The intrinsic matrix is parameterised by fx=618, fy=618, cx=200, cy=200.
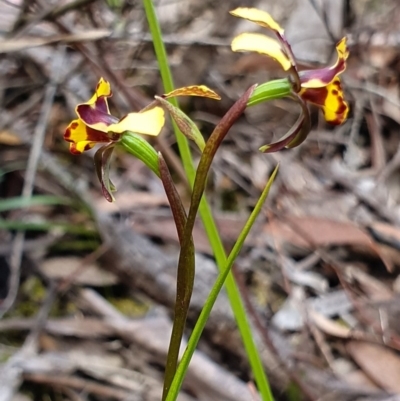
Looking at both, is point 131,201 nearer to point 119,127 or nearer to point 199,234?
point 199,234

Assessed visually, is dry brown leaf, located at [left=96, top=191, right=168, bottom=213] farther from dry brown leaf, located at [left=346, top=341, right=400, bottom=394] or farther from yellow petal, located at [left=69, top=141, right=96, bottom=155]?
yellow petal, located at [left=69, top=141, right=96, bottom=155]

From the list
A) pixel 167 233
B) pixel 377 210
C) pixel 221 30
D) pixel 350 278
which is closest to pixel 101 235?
pixel 167 233

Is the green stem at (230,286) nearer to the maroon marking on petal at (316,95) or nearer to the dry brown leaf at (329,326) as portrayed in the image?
the maroon marking on petal at (316,95)

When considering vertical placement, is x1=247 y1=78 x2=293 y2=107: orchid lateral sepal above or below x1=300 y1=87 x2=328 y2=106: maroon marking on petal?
below

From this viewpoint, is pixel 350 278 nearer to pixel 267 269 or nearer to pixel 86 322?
pixel 267 269

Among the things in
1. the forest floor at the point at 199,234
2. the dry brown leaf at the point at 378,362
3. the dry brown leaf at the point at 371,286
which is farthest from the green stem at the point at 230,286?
the dry brown leaf at the point at 371,286

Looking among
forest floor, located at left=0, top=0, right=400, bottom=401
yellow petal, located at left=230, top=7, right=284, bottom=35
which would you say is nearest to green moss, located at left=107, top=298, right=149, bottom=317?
forest floor, located at left=0, top=0, right=400, bottom=401
